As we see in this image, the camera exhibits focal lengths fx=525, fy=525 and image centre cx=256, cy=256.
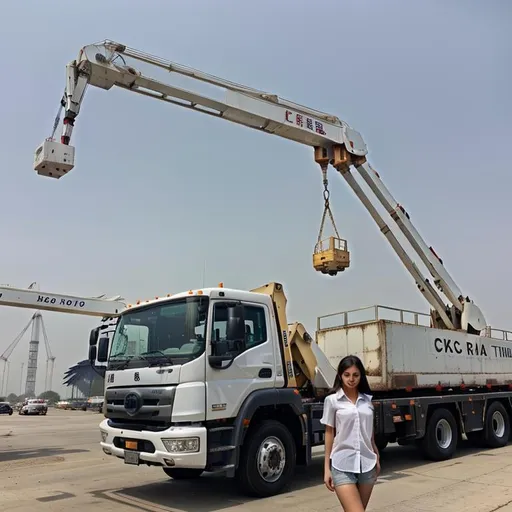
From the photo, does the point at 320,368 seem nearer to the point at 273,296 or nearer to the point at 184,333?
the point at 273,296

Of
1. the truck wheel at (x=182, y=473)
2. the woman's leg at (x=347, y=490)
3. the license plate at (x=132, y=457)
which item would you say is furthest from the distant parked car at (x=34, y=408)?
the woman's leg at (x=347, y=490)

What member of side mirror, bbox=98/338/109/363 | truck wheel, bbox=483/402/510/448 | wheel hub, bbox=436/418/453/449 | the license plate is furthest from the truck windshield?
truck wheel, bbox=483/402/510/448

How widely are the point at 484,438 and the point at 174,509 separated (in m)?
8.31

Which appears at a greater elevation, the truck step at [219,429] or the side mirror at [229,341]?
the side mirror at [229,341]

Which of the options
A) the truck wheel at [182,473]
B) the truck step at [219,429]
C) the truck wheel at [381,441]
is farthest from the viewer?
the truck wheel at [381,441]

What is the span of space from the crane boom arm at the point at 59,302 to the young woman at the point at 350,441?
977cm

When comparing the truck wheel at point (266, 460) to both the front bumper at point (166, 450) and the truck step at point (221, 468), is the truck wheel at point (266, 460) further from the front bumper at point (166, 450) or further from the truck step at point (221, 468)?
the front bumper at point (166, 450)

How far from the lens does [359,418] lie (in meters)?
3.88

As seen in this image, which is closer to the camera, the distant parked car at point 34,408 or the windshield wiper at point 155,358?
the windshield wiper at point 155,358

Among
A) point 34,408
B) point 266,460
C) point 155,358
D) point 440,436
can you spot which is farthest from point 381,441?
point 34,408

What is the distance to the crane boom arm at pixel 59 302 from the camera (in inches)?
513

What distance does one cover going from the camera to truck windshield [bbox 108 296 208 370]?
6.94 meters

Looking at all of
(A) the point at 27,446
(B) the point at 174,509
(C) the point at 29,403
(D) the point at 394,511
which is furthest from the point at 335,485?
(C) the point at 29,403

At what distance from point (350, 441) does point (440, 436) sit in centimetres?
783
